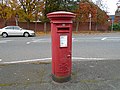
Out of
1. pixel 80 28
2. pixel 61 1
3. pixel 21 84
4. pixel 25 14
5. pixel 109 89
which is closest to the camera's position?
pixel 109 89

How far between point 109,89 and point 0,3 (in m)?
26.8

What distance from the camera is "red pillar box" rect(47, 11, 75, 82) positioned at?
4.34 m

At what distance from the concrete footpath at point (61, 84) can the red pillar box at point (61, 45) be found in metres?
0.25

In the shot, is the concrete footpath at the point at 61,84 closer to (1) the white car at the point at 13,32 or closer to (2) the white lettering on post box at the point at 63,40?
(2) the white lettering on post box at the point at 63,40

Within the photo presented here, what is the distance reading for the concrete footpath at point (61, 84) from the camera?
4.18 m

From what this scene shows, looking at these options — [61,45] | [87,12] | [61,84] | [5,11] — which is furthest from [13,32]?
[61,84]

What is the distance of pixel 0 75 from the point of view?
16.4 ft

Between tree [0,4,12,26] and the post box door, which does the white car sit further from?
the post box door

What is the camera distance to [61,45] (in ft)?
14.5

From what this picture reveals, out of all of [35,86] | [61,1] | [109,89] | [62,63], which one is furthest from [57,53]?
[61,1]

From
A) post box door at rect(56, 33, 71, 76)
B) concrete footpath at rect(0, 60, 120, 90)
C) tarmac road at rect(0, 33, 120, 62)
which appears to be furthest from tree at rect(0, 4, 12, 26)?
post box door at rect(56, 33, 71, 76)

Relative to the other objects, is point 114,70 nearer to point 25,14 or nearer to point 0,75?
Answer: point 0,75

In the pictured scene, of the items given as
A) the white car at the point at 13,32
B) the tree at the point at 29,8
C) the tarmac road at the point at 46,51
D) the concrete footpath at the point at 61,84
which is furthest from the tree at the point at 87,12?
the concrete footpath at the point at 61,84

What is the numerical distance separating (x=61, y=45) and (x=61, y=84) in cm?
95
